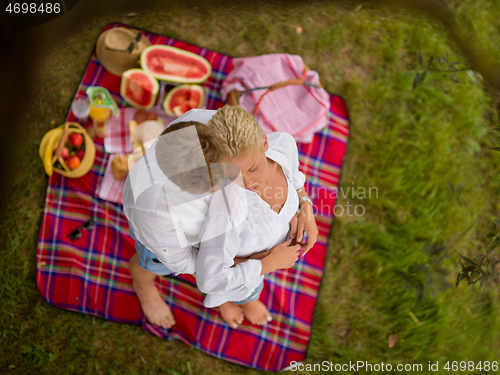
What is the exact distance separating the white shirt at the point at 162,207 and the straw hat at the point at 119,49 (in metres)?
2.15

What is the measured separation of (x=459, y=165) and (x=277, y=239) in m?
2.49

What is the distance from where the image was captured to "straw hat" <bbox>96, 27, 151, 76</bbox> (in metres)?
3.35

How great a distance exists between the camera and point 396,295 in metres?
3.32

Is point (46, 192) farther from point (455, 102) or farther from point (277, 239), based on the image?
point (455, 102)

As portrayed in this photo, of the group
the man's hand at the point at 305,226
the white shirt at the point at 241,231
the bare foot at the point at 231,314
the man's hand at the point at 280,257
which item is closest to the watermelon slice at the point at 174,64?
the white shirt at the point at 241,231

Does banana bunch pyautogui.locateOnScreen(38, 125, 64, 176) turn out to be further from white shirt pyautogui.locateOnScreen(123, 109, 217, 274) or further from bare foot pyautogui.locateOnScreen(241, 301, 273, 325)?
bare foot pyautogui.locateOnScreen(241, 301, 273, 325)

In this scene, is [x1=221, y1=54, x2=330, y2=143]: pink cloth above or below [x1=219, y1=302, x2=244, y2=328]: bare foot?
above

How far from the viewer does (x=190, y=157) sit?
1.39 meters

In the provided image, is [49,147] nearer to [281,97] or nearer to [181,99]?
[181,99]

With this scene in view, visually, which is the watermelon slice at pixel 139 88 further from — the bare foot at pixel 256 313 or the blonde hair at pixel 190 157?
the bare foot at pixel 256 313

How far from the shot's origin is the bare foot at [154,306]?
10.1 feet

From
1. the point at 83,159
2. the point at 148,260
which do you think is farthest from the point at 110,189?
the point at 148,260

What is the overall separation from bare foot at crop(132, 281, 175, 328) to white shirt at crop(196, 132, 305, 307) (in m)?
0.82

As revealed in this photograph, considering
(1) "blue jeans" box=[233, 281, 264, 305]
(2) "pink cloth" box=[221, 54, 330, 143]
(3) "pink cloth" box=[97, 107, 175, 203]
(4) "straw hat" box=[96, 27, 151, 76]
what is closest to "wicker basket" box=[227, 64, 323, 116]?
(2) "pink cloth" box=[221, 54, 330, 143]
